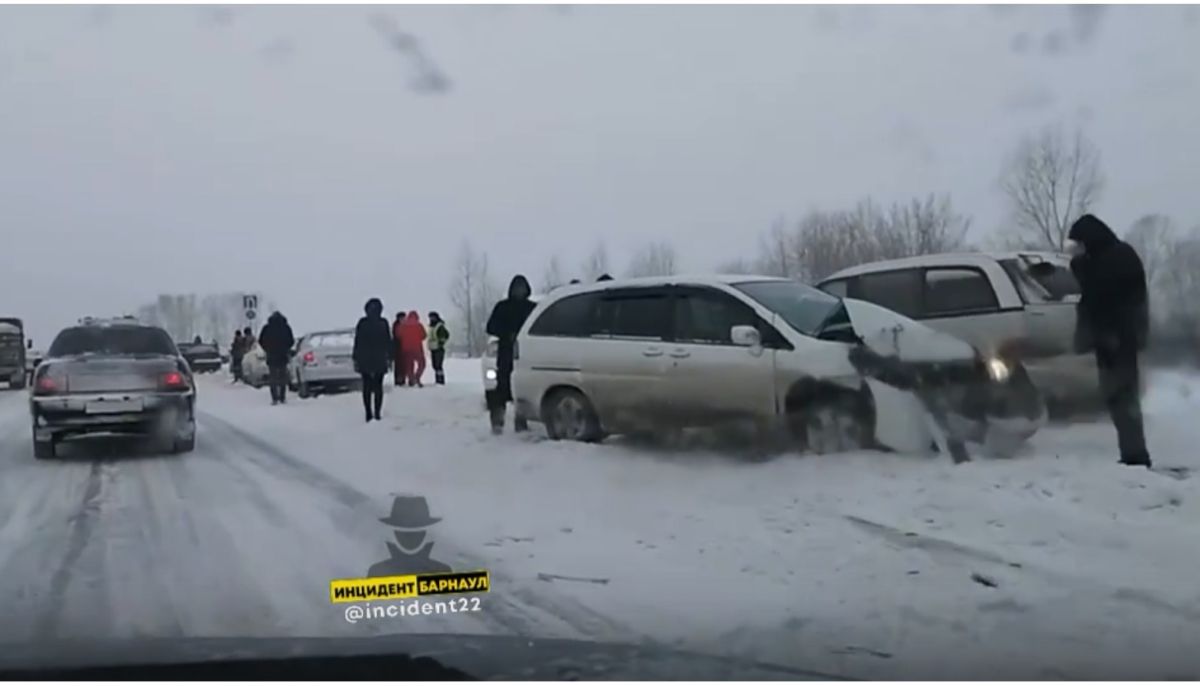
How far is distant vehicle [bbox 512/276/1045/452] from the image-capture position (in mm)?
3363

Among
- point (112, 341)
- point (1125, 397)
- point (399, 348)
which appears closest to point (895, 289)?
point (1125, 397)

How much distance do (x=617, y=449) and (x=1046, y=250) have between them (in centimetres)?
142

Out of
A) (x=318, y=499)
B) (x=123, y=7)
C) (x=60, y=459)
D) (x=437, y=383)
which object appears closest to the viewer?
(x=123, y=7)

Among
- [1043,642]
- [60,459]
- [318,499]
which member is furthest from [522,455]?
[1043,642]

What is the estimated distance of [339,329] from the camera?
3.59 meters

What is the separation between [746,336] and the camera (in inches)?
139

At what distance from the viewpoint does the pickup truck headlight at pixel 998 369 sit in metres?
3.33

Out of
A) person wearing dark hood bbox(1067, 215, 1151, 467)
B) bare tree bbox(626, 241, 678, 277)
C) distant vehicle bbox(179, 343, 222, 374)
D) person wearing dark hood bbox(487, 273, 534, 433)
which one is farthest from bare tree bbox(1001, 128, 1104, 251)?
distant vehicle bbox(179, 343, 222, 374)

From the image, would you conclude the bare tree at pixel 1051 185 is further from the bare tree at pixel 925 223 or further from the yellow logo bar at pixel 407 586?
the yellow logo bar at pixel 407 586

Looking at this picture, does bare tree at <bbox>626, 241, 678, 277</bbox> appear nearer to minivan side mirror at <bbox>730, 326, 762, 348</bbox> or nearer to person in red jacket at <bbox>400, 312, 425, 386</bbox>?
minivan side mirror at <bbox>730, 326, 762, 348</bbox>

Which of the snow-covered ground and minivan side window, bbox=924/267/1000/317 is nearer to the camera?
the snow-covered ground

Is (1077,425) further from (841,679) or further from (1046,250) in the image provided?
(841,679)

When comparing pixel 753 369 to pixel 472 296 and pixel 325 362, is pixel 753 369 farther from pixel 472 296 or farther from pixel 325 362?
pixel 325 362

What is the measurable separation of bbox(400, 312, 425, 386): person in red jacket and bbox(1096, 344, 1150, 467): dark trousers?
2.03 m
